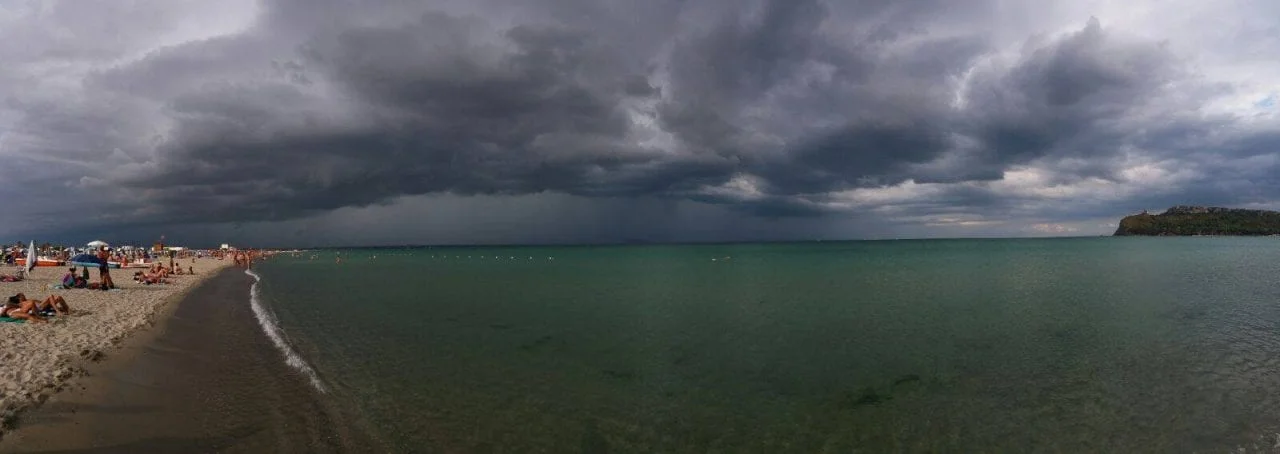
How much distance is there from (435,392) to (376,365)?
5128mm

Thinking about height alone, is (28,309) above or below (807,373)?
above

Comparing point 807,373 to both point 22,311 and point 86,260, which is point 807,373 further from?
point 86,260

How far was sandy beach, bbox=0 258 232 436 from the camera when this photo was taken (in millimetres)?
15797

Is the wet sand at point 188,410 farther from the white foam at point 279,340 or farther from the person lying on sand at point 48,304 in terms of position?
the person lying on sand at point 48,304

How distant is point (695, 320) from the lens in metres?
34.3

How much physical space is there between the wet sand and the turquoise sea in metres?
1.13

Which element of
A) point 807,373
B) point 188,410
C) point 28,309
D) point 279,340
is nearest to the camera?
point 188,410

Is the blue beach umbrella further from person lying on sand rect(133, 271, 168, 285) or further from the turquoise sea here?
the turquoise sea

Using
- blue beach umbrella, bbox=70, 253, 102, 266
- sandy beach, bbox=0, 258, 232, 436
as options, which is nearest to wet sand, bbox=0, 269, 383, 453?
sandy beach, bbox=0, 258, 232, 436

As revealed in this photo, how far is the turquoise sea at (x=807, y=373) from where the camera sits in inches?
570

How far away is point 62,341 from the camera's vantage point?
22.9 metres

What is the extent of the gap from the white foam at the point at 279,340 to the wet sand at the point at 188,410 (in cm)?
Result: 35

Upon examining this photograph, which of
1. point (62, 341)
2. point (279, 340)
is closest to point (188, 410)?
point (279, 340)

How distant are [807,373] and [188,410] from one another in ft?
60.8
